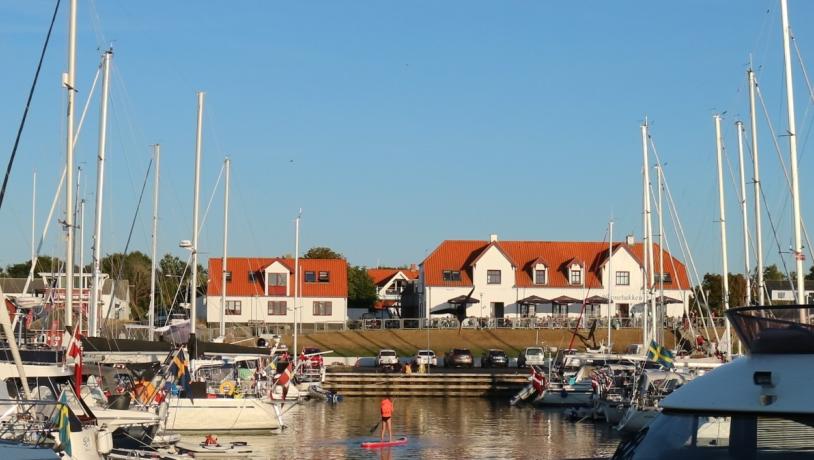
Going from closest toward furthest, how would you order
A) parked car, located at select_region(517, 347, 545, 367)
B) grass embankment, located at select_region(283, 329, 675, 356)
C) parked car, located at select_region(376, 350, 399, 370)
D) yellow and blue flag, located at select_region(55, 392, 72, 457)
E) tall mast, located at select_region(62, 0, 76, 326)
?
yellow and blue flag, located at select_region(55, 392, 72, 457), tall mast, located at select_region(62, 0, 76, 326), parked car, located at select_region(376, 350, 399, 370), parked car, located at select_region(517, 347, 545, 367), grass embankment, located at select_region(283, 329, 675, 356)

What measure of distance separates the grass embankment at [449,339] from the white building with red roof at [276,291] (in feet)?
29.1

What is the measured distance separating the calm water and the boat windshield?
24946 mm

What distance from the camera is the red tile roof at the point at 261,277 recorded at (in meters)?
94.3

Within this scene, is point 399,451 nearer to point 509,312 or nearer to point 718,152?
point 718,152

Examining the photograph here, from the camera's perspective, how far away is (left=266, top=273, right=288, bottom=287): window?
9512 centimetres

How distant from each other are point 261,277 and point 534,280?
22.9 metres

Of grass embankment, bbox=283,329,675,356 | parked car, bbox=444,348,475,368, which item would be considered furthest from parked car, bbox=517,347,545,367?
grass embankment, bbox=283,329,675,356

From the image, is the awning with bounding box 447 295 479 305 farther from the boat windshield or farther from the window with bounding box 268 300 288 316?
the boat windshield

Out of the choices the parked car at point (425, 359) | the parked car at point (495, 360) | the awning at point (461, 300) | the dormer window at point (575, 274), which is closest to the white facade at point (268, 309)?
the awning at point (461, 300)

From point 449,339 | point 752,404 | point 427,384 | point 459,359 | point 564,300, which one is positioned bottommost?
point 427,384

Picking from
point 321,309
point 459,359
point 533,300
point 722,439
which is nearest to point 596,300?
point 533,300

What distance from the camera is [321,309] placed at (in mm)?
95562

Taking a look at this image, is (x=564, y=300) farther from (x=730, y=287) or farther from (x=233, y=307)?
(x=233, y=307)

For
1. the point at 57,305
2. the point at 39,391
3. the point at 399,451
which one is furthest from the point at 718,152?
the point at 39,391
